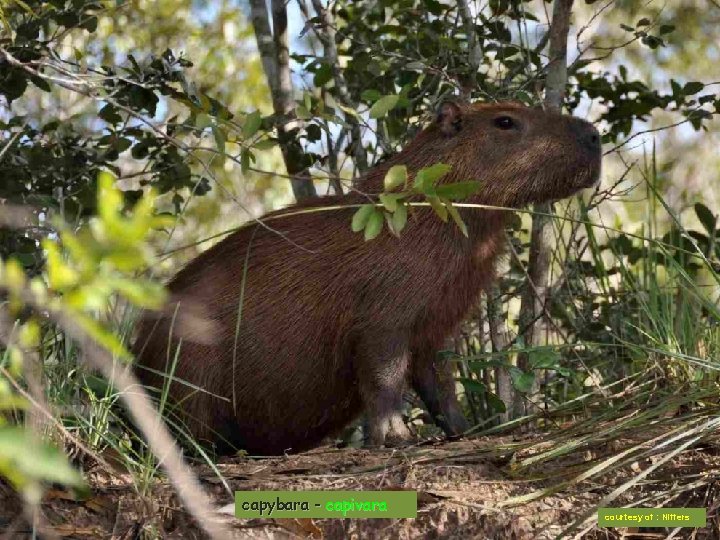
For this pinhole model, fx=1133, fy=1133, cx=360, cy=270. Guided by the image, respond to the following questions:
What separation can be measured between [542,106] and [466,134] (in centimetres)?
81

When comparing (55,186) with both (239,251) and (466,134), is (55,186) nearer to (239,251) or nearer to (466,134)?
A: (239,251)

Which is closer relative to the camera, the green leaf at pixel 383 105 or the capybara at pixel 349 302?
the green leaf at pixel 383 105

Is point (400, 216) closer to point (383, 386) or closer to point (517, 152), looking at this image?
point (383, 386)

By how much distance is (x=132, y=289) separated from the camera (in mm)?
1642

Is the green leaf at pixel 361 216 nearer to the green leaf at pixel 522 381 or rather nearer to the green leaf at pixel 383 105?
the green leaf at pixel 383 105

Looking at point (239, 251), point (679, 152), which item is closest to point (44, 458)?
point (239, 251)

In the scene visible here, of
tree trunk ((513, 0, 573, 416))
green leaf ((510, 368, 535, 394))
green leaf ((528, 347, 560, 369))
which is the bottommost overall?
green leaf ((510, 368, 535, 394))

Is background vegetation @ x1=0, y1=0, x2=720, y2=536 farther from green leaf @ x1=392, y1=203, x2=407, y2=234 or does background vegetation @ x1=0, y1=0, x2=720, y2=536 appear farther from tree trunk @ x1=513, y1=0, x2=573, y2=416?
green leaf @ x1=392, y1=203, x2=407, y2=234

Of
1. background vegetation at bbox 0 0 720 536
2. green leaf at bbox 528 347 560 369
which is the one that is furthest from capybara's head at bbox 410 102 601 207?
green leaf at bbox 528 347 560 369

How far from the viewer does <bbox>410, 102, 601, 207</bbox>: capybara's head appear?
502cm

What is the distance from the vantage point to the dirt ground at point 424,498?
3.48 m

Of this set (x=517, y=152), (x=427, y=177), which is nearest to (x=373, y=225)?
(x=427, y=177)

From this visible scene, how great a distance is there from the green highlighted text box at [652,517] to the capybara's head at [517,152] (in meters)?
1.76

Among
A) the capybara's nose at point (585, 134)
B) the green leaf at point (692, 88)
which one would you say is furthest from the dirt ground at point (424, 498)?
the green leaf at point (692, 88)
